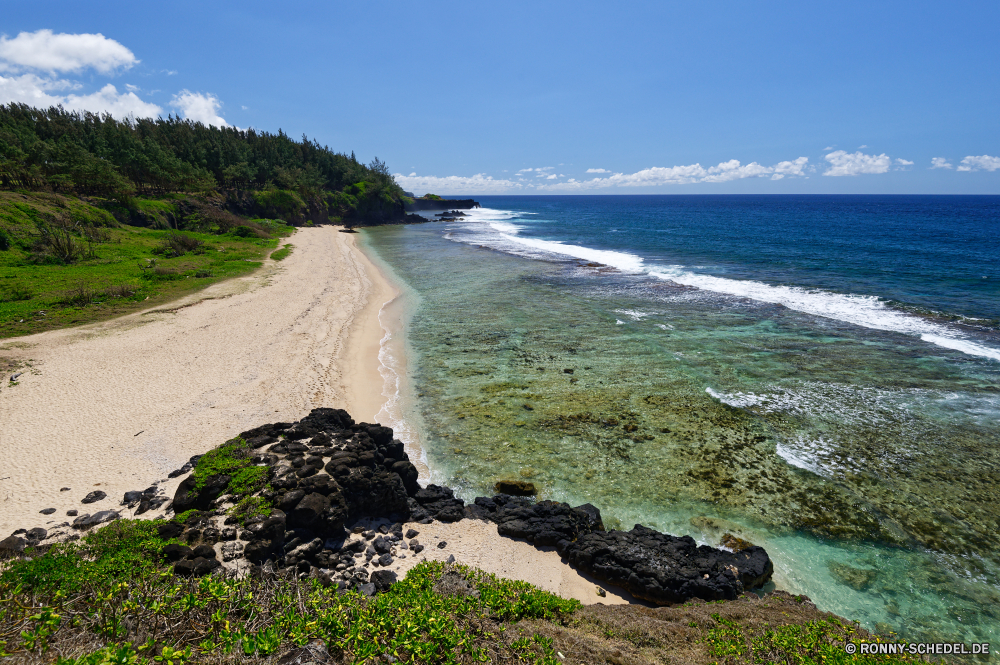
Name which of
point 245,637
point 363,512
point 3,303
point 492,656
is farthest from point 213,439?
point 3,303

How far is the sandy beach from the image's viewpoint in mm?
9859

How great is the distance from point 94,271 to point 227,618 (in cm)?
3085

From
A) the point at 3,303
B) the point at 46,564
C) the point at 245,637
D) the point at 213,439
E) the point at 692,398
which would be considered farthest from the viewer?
the point at 3,303

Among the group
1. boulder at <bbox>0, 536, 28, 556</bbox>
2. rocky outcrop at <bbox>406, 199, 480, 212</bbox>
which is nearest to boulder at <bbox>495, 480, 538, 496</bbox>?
boulder at <bbox>0, 536, 28, 556</bbox>

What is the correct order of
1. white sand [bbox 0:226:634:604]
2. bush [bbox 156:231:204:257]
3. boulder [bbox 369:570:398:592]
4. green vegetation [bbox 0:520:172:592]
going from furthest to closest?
bush [bbox 156:231:204:257] → white sand [bbox 0:226:634:604] → boulder [bbox 369:570:398:592] → green vegetation [bbox 0:520:172:592]

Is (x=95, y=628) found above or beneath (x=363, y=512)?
above

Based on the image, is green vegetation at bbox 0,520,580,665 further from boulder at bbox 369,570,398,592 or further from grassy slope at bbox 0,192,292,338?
grassy slope at bbox 0,192,292,338

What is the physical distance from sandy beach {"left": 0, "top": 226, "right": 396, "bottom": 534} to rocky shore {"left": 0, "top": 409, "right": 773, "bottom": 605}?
1.59 meters

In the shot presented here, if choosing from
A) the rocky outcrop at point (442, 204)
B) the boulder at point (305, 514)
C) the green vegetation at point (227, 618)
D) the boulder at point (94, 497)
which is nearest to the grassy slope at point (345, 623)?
the green vegetation at point (227, 618)

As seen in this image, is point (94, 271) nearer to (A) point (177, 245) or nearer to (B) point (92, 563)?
(A) point (177, 245)

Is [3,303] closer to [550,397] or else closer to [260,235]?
[550,397]

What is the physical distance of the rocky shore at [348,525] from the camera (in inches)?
305

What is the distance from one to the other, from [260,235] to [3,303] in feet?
96.0

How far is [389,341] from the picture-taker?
20953 millimetres
